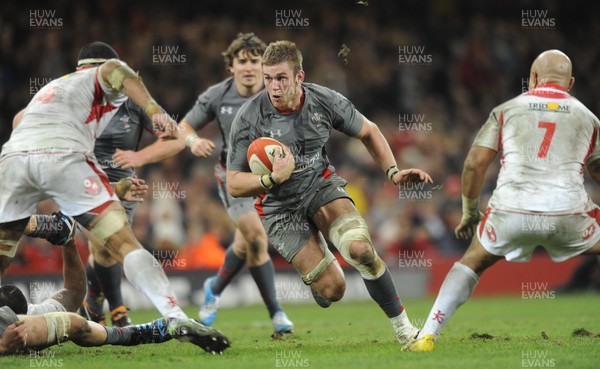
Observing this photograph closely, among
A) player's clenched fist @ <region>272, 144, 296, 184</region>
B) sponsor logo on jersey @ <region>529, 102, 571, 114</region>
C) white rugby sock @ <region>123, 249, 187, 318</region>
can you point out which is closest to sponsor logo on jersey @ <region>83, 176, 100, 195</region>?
white rugby sock @ <region>123, 249, 187, 318</region>

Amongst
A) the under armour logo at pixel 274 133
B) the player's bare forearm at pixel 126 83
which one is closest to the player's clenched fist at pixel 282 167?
the under armour logo at pixel 274 133

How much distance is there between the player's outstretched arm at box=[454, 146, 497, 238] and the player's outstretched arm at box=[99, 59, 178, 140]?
2369 millimetres

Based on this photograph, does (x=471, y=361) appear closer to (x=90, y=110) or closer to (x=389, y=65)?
(x=90, y=110)

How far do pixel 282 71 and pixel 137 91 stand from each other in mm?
1326

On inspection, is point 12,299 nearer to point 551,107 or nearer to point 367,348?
point 367,348

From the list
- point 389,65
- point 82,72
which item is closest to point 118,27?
point 389,65

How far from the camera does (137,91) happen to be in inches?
282

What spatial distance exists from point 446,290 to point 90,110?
3.30m

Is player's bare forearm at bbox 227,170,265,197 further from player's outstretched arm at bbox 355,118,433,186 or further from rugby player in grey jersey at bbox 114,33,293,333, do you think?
rugby player in grey jersey at bbox 114,33,293,333

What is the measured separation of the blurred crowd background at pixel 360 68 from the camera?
681 inches

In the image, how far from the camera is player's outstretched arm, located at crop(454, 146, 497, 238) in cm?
724

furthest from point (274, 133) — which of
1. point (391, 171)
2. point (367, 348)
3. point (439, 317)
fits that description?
point (439, 317)

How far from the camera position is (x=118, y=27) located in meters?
19.3

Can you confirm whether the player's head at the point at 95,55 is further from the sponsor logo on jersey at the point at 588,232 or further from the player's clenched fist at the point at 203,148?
the sponsor logo on jersey at the point at 588,232
